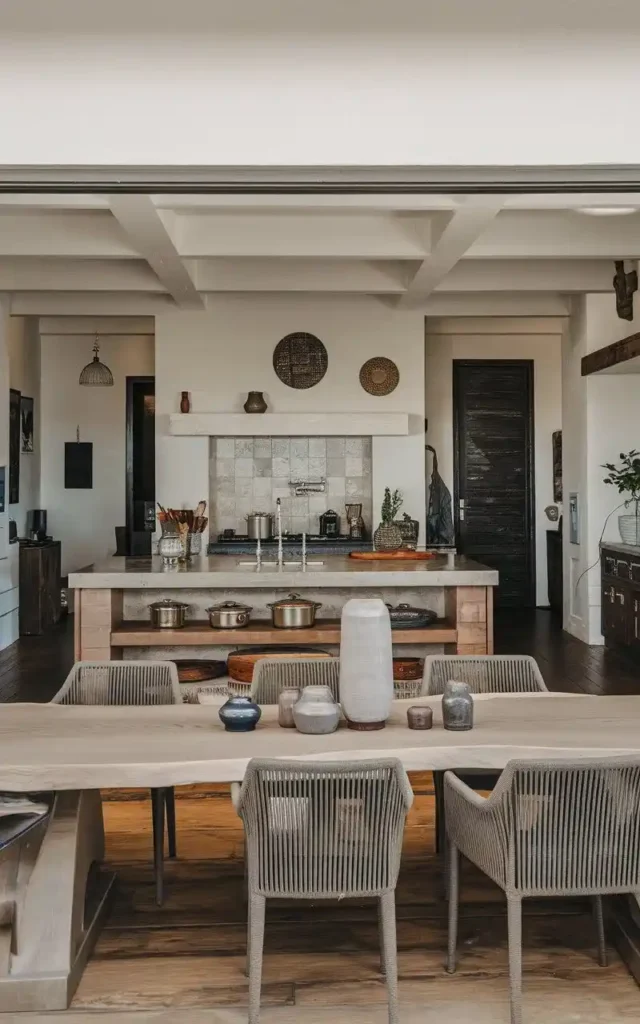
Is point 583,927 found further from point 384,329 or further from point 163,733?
point 384,329

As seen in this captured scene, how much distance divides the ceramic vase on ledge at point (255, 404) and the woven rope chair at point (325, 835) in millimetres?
6411

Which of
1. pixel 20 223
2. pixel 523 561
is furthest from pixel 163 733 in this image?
pixel 523 561

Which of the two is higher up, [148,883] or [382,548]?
[382,548]

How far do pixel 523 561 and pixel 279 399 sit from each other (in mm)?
3566

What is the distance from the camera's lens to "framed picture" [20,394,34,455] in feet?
32.7

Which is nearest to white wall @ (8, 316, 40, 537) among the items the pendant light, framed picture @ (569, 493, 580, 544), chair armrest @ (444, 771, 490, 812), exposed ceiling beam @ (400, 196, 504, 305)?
the pendant light

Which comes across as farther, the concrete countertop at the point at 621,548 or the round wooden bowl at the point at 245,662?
the concrete countertop at the point at 621,548

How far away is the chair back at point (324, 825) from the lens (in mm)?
2514

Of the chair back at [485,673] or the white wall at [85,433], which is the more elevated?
the white wall at [85,433]

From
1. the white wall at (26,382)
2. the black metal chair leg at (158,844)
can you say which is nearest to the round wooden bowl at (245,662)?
the black metal chair leg at (158,844)

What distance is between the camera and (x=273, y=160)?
2771mm

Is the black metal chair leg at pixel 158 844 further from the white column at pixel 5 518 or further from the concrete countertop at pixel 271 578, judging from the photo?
the white column at pixel 5 518

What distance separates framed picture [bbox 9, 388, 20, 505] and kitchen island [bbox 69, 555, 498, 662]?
412cm

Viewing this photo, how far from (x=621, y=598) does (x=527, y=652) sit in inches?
33.5
